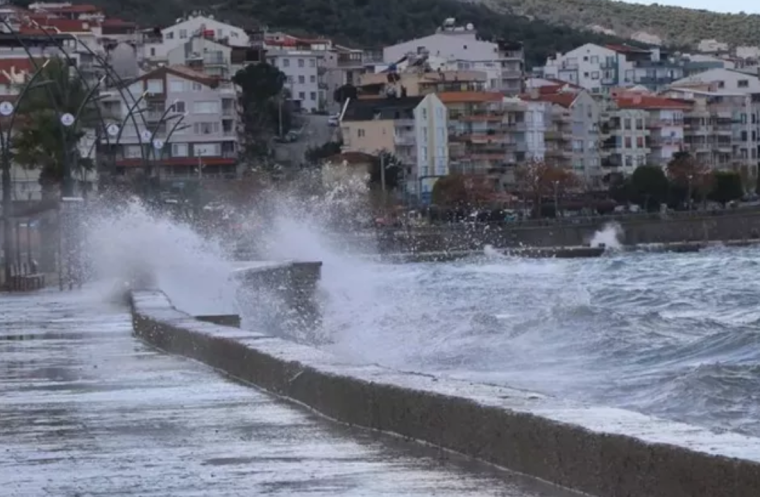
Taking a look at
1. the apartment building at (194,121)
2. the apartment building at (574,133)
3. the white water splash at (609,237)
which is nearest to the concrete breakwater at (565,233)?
the white water splash at (609,237)

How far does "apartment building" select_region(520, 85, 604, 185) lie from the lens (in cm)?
16338

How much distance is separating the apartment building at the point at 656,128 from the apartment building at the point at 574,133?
4012 millimetres

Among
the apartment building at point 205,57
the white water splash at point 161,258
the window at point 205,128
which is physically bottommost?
the white water splash at point 161,258

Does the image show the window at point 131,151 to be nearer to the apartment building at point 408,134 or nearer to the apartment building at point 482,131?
the apartment building at point 408,134

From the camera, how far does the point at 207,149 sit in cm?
13775

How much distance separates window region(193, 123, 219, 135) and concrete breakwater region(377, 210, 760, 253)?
20.1 metres

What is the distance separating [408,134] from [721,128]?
47.1 metres

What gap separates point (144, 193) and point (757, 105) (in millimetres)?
128085

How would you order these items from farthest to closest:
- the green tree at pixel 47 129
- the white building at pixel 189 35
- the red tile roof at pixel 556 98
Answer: the white building at pixel 189 35, the red tile roof at pixel 556 98, the green tree at pixel 47 129

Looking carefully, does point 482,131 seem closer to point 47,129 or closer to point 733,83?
point 733,83

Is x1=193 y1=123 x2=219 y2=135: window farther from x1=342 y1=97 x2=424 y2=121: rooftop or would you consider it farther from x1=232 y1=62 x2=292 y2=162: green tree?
x1=342 y1=97 x2=424 y2=121: rooftop

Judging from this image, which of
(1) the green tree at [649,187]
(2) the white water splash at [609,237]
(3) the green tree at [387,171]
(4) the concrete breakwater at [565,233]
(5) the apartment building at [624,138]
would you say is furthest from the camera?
(5) the apartment building at [624,138]

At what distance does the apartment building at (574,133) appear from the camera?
536 feet

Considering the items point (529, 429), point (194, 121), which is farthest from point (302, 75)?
point (529, 429)
